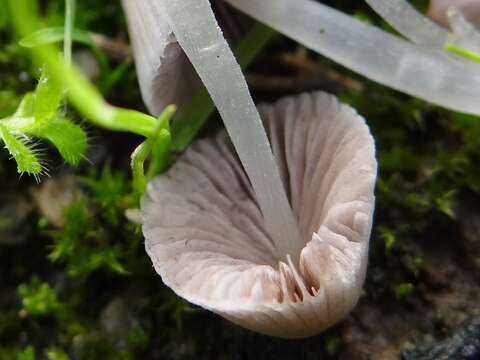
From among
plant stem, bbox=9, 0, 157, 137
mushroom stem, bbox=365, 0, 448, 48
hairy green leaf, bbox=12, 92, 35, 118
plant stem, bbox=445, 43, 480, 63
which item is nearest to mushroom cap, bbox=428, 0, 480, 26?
mushroom stem, bbox=365, 0, 448, 48

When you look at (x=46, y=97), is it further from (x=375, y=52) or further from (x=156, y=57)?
(x=375, y=52)

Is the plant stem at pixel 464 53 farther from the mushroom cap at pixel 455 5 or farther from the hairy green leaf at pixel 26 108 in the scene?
the hairy green leaf at pixel 26 108

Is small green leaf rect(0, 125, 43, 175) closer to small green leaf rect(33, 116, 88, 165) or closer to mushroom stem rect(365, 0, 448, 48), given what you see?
small green leaf rect(33, 116, 88, 165)

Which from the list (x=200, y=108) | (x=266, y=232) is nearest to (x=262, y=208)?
(x=266, y=232)

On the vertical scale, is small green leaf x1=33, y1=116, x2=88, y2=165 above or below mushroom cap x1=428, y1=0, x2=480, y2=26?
below

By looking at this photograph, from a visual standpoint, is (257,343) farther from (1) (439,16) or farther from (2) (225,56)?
(1) (439,16)

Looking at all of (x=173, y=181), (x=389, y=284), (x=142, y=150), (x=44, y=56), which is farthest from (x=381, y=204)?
(x=44, y=56)

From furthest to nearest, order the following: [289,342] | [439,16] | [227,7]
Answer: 1. [227,7]
2. [439,16]
3. [289,342]
